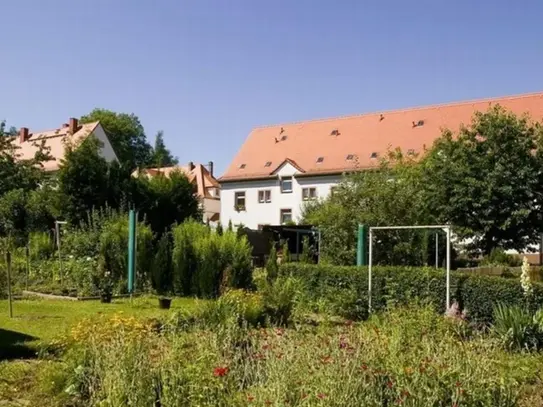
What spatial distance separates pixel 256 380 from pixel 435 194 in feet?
73.6

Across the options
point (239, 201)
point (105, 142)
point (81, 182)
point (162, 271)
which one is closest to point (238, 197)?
point (239, 201)

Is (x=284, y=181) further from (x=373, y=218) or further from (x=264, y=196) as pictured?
(x=373, y=218)

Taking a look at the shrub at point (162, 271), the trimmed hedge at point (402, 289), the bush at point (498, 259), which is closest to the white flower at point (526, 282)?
A: the trimmed hedge at point (402, 289)

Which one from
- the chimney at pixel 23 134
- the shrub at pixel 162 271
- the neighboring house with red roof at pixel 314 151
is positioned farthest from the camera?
the chimney at pixel 23 134

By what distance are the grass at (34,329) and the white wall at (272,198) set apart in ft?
97.1

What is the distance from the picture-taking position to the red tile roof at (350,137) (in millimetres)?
41706

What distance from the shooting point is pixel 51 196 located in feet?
88.5

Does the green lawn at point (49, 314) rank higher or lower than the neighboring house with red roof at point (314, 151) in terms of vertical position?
lower

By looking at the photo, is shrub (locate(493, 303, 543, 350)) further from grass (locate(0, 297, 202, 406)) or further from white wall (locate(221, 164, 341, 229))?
white wall (locate(221, 164, 341, 229))

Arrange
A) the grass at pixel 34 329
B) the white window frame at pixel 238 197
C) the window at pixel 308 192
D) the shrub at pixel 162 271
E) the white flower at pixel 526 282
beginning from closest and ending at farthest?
the grass at pixel 34 329, the white flower at pixel 526 282, the shrub at pixel 162 271, the window at pixel 308 192, the white window frame at pixel 238 197

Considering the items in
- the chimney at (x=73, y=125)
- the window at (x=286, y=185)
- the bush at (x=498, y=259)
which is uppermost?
the chimney at (x=73, y=125)

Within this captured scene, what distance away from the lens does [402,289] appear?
13.1 meters

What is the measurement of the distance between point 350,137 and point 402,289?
33984 mm

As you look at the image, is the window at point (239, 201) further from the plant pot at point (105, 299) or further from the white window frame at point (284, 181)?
the plant pot at point (105, 299)
